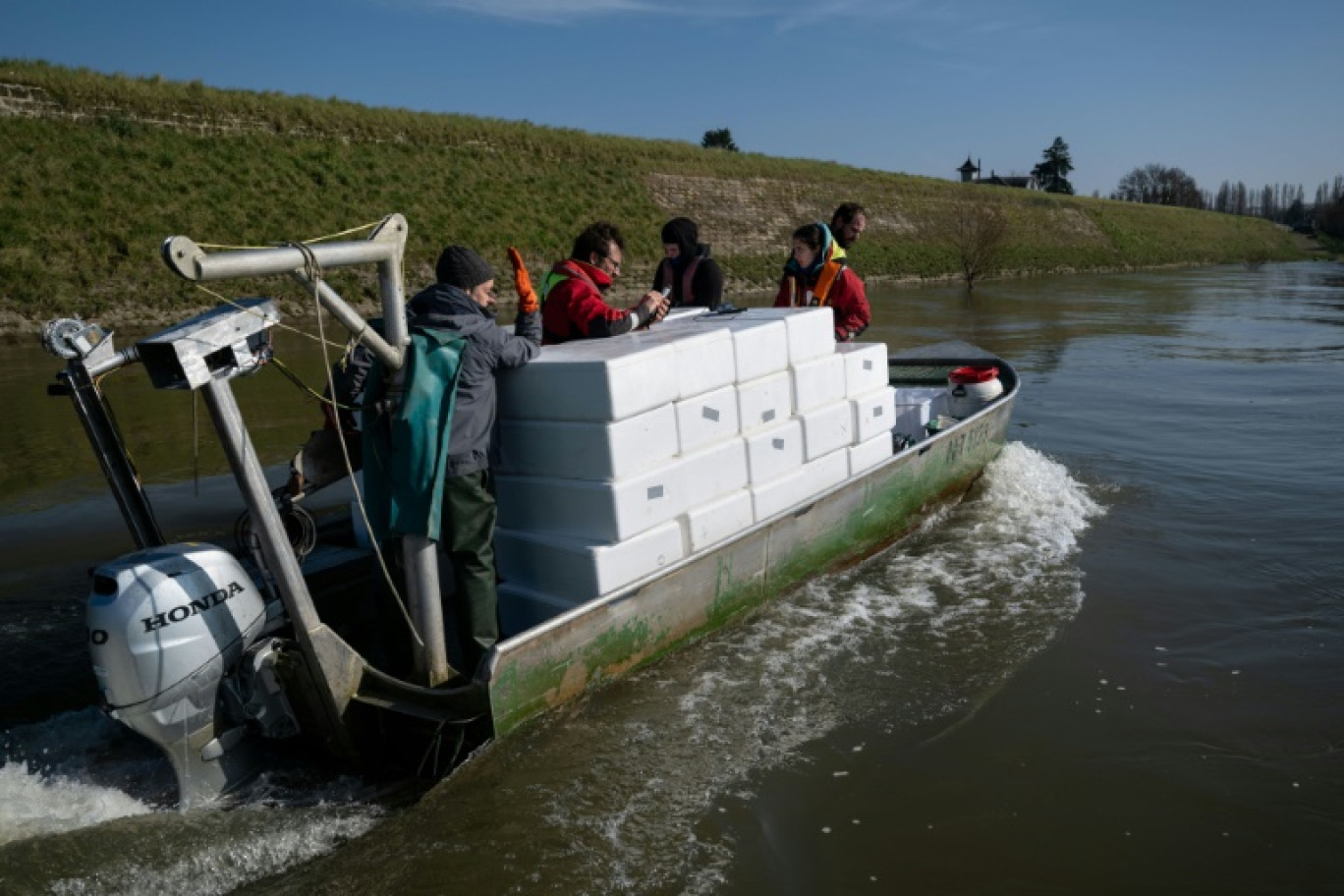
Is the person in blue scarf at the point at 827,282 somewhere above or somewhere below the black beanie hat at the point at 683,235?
below

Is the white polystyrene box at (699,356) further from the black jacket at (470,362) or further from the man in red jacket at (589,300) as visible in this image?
the black jacket at (470,362)

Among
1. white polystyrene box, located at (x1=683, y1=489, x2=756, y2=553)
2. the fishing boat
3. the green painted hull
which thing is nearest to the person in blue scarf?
the fishing boat

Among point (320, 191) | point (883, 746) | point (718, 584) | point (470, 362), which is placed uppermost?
point (320, 191)

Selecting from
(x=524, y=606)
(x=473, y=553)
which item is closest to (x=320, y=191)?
(x=524, y=606)

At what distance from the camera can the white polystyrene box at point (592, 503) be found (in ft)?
17.0

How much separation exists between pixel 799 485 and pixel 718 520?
91cm

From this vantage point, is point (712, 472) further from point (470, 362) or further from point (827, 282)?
point (827, 282)

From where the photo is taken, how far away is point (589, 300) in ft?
20.8

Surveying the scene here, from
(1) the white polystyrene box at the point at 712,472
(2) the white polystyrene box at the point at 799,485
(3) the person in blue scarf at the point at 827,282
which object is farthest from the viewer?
(3) the person in blue scarf at the point at 827,282

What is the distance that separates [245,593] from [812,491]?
3.67 meters

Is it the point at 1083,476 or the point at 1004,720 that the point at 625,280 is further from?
the point at 1004,720

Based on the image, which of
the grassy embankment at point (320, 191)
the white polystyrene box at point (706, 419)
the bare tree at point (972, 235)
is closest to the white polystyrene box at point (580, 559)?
the white polystyrene box at point (706, 419)

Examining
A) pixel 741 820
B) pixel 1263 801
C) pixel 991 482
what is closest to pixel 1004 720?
pixel 1263 801

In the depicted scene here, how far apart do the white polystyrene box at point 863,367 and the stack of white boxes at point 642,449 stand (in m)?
0.51
